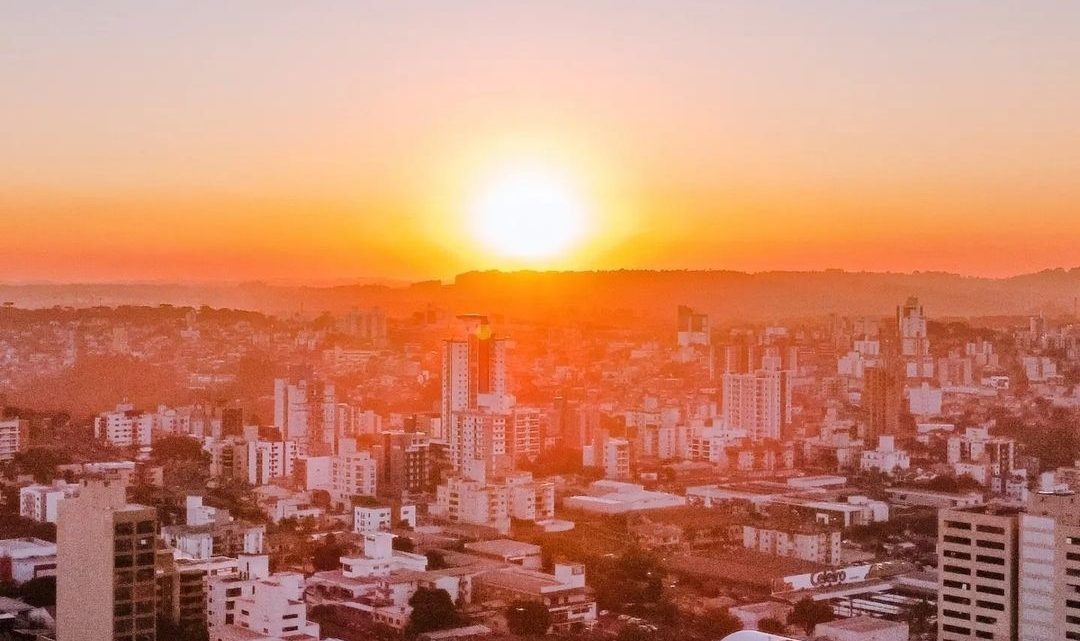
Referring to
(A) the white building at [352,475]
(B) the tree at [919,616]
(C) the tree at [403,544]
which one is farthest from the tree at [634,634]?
(A) the white building at [352,475]

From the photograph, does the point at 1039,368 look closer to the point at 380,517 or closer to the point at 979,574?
the point at 380,517

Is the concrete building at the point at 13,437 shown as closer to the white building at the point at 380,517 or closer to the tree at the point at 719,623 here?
the white building at the point at 380,517

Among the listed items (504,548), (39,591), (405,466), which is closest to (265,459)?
(405,466)

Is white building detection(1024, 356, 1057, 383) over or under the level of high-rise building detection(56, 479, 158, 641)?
over

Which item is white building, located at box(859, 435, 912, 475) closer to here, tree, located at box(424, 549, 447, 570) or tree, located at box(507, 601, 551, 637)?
tree, located at box(424, 549, 447, 570)

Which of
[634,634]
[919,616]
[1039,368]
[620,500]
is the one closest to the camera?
[919,616]

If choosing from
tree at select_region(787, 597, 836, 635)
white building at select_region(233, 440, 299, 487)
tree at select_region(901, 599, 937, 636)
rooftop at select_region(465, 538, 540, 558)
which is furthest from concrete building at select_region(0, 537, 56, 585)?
tree at select_region(901, 599, 937, 636)

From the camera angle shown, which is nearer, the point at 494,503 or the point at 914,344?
the point at 494,503
